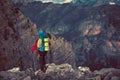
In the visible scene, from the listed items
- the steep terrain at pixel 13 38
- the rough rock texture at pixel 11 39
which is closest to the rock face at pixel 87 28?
the steep terrain at pixel 13 38

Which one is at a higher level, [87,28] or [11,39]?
[87,28]

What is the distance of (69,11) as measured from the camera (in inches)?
3770

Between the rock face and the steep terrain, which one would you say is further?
the rock face

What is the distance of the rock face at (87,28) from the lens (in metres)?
70.4

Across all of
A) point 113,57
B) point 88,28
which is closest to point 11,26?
point 113,57

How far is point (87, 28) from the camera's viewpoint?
8212cm

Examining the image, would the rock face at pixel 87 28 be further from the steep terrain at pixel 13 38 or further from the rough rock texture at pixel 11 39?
the rough rock texture at pixel 11 39

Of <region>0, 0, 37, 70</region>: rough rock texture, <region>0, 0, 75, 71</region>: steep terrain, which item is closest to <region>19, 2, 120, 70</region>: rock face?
<region>0, 0, 75, 71</region>: steep terrain

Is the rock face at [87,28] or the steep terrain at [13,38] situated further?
the rock face at [87,28]

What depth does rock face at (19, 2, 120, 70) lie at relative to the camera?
231 ft

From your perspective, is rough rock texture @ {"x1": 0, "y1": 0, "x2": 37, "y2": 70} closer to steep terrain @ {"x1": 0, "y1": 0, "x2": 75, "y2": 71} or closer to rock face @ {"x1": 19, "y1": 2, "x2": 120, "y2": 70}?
steep terrain @ {"x1": 0, "y1": 0, "x2": 75, "y2": 71}

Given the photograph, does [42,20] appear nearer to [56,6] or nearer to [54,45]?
[56,6]

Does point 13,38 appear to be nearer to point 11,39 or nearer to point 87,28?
point 11,39

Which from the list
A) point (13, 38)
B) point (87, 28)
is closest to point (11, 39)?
point (13, 38)
